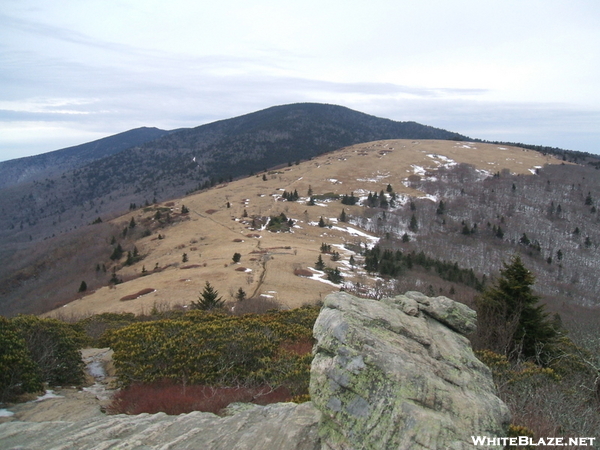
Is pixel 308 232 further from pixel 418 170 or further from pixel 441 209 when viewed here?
pixel 418 170

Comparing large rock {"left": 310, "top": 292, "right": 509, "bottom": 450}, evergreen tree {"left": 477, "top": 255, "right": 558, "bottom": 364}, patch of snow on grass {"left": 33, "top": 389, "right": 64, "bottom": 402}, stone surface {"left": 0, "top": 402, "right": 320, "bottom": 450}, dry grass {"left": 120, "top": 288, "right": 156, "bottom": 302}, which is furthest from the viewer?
dry grass {"left": 120, "top": 288, "right": 156, "bottom": 302}

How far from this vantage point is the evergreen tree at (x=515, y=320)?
1327 centimetres

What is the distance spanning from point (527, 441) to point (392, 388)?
2.45m

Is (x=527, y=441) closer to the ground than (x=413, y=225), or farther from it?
farther from it

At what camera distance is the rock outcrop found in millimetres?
4344

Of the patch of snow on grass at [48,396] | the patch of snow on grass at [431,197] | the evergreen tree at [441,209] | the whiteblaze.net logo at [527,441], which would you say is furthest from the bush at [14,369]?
the patch of snow on grass at [431,197]

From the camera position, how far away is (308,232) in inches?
2721

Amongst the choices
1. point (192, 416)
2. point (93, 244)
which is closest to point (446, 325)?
point (192, 416)

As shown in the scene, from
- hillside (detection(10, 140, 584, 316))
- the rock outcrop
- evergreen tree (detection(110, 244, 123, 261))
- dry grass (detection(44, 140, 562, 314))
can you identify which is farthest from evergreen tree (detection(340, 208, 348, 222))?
the rock outcrop

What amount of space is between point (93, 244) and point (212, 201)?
28359mm

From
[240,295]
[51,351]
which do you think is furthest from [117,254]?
[51,351]

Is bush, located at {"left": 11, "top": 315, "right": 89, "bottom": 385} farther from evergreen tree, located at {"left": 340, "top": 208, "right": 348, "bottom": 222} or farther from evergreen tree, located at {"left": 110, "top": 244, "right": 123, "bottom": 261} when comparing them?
evergreen tree, located at {"left": 340, "top": 208, "right": 348, "bottom": 222}

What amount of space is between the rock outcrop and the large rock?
0.04 ft

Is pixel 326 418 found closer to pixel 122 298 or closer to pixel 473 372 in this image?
pixel 473 372
